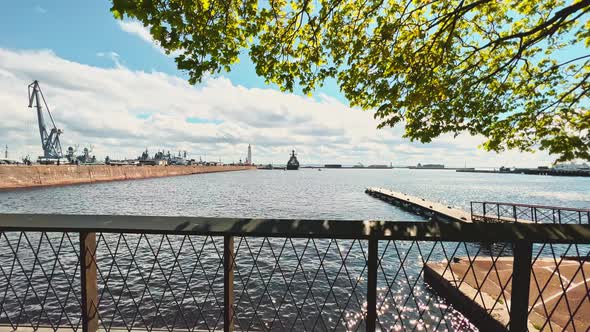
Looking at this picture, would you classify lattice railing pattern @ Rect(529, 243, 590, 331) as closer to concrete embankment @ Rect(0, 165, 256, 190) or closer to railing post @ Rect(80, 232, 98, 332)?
railing post @ Rect(80, 232, 98, 332)

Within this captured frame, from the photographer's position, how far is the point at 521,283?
3277 millimetres

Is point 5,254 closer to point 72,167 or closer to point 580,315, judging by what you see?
point 580,315

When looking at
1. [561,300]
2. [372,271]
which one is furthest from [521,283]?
[561,300]

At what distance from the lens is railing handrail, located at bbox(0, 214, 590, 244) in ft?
9.84

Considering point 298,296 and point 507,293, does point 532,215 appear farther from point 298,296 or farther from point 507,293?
point 298,296

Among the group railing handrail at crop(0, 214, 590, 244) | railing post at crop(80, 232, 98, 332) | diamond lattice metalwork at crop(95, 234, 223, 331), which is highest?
railing handrail at crop(0, 214, 590, 244)

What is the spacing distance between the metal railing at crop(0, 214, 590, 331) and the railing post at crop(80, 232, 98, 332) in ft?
0.05

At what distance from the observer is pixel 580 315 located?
7211 millimetres

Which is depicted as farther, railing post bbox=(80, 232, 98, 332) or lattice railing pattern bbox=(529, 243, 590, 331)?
lattice railing pattern bbox=(529, 243, 590, 331)

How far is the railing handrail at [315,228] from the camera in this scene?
3.00m

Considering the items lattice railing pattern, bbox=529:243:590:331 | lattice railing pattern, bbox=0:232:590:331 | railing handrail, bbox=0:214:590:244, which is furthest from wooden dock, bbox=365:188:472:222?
railing handrail, bbox=0:214:590:244

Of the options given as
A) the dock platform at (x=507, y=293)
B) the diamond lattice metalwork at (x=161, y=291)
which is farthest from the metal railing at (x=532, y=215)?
the diamond lattice metalwork at (x=161, y=291)

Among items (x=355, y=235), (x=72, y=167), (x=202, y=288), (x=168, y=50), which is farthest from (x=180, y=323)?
(x=72, y=167)

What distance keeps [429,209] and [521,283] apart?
30.8 m
